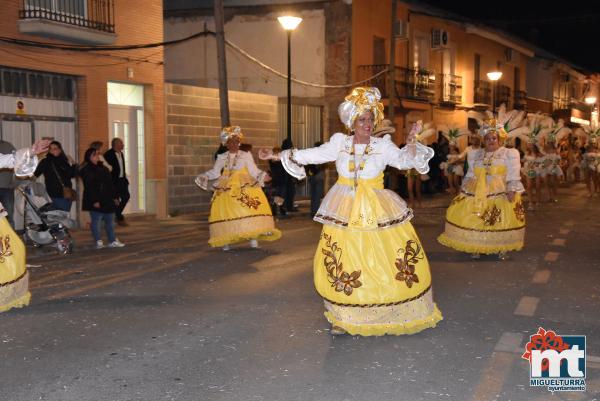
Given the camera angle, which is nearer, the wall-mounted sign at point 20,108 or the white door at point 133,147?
the wall-mounted sign at point 20,108

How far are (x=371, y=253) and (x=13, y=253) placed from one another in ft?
11.4

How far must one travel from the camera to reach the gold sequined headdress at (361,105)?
6.49 m

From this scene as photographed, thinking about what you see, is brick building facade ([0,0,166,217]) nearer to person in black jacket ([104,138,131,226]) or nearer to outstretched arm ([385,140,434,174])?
person in black jacket ([104,138,131,226])

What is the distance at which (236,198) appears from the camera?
36.7ft

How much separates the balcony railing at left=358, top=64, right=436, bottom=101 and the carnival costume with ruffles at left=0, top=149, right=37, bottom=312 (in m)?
19.7

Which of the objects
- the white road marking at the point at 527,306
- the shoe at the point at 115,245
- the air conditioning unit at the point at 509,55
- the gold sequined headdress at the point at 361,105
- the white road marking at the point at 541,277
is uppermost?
the air conditioning unit at the point at 509,55

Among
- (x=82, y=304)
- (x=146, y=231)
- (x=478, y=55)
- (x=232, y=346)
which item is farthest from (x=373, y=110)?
(x=478, y=55)

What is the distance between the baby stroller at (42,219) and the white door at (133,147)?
5.55 m

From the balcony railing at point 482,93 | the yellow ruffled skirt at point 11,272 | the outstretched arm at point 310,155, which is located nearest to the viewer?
the outstretched arm at point 310,155

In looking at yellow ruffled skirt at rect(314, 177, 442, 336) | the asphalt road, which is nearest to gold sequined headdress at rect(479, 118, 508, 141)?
the asphalt road

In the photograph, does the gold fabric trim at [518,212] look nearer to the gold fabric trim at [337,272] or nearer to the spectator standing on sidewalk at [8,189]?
the gold fabric trim at [337,272]

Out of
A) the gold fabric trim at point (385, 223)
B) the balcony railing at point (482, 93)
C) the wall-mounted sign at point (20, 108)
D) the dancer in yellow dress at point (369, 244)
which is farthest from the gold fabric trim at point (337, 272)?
the balcony railing at point (482, 93)

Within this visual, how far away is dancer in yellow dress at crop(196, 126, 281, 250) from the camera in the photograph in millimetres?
11164

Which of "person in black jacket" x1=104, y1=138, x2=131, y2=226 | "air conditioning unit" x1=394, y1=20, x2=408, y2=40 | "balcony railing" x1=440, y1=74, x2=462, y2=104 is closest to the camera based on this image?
"person in black jacket" x1=104, y1=138, x2=131, y2=226
